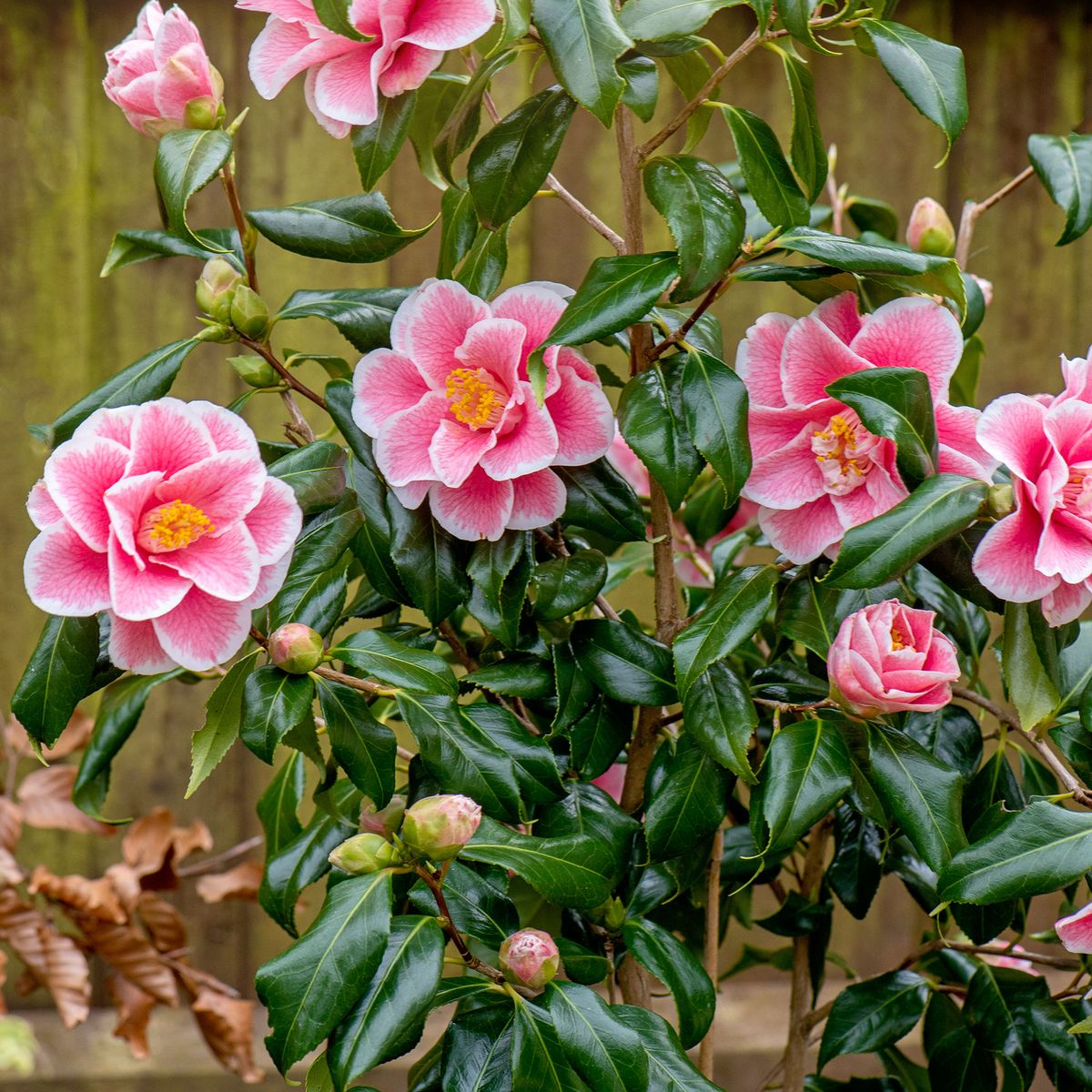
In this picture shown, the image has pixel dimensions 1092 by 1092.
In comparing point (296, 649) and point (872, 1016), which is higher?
point (296, 649)

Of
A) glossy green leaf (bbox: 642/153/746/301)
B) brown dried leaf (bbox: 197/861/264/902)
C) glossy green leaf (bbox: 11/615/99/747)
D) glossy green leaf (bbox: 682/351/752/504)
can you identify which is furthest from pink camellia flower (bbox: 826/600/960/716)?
brown dried leaf (bbox: 197/861/264/902)

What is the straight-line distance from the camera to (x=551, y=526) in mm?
792

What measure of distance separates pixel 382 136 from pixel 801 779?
1.40 ft

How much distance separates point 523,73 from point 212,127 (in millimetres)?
797

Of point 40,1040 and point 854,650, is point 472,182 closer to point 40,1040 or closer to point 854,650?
point 854,650

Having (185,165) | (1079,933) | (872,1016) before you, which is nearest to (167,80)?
(185,165)

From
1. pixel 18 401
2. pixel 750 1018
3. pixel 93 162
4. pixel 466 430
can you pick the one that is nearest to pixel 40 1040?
pixel 18 401

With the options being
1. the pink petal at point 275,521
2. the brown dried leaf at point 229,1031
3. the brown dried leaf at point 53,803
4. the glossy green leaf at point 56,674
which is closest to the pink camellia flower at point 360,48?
the pink petal at point 275,521

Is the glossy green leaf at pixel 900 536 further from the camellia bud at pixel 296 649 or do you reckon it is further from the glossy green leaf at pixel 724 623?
the camellia bud at pixel 296 649

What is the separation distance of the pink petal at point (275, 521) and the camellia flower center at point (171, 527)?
0.02m

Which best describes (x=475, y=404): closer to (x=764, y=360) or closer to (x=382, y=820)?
(x=764, y=360)

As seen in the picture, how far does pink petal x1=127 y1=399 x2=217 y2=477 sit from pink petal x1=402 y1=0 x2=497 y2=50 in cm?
23

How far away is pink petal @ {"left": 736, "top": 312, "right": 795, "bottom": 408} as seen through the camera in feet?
2.38

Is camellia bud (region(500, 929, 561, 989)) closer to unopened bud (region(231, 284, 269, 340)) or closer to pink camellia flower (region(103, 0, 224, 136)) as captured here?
unopened bud (region(231, 284, 269, 340))
